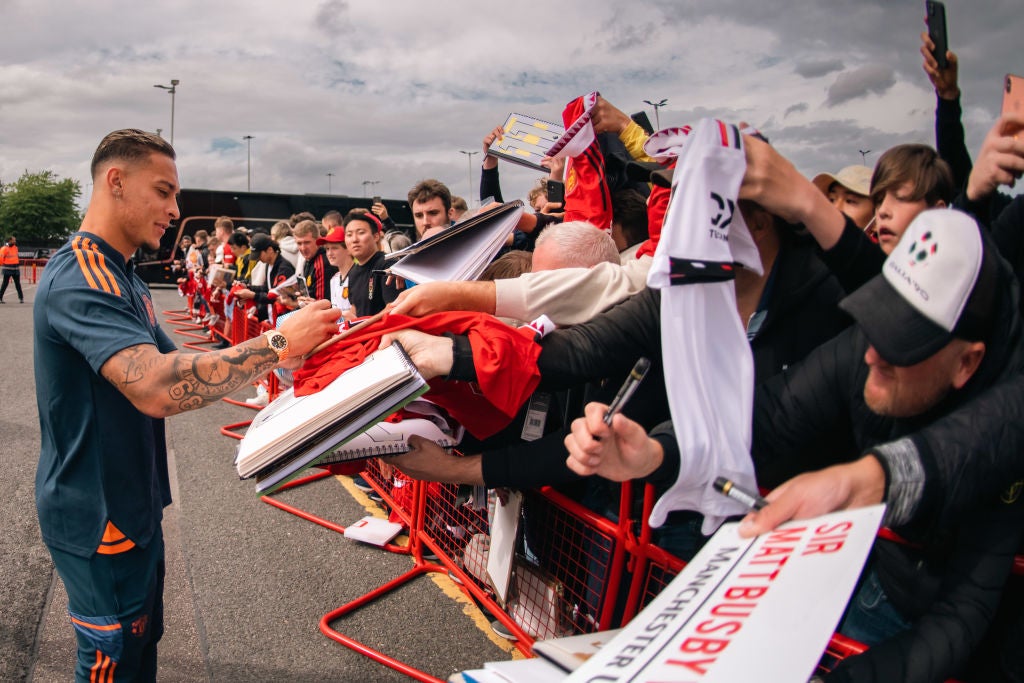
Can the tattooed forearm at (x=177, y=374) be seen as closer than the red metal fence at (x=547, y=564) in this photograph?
Yes

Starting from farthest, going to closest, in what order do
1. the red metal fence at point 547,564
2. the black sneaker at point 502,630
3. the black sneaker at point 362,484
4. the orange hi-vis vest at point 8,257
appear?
the orange hi-vis vest at point 8,257
the black sneaker at point 362,484
the black sneaker at point 502,630
the red metal fence at point 547,564

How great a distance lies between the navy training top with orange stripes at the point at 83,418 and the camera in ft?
6.36

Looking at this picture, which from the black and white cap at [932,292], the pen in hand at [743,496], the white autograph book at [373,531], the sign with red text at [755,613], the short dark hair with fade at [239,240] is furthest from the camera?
the short dark hair with fade at [239,240]

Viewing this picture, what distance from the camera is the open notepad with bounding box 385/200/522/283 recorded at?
2396 millimetres

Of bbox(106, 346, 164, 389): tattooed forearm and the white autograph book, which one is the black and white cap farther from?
the white autograph book

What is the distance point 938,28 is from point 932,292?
1.81 meters

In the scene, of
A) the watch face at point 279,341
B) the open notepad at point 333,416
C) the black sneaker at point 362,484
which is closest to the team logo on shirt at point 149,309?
the watch face at point 279,341

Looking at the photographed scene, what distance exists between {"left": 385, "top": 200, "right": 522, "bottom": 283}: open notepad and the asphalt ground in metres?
1.76

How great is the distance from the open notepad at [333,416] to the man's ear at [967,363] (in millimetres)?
1187

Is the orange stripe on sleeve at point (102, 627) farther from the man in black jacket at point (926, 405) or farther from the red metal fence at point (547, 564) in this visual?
the man in black jacket at point (926, 405)

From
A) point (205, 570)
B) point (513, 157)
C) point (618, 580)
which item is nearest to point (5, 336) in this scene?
point (205, 570)

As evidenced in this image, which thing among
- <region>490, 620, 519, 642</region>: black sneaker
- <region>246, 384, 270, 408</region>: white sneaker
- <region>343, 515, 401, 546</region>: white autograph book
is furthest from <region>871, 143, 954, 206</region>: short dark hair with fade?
<region>246, 384, 270, 408</region>: white sneaker

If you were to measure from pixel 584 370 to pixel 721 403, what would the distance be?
53 cm

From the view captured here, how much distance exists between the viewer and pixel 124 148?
2.14 meters
